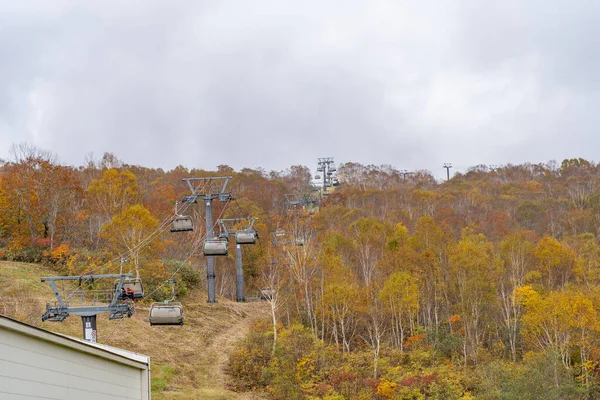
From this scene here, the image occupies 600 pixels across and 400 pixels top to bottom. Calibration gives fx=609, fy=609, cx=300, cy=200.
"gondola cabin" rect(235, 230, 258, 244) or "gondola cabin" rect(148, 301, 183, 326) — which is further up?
"gondola cabin" rect(235, 230, 258, 244)

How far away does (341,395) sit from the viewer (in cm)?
2831

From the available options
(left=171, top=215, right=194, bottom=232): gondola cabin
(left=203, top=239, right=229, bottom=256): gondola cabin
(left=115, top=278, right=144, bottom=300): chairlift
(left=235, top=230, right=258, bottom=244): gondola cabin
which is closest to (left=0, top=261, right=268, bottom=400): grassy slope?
(left=115, top=278, right=144, bottom=300): chairlift

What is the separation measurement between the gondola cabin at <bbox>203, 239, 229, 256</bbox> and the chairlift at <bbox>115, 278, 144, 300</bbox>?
7.13 metres

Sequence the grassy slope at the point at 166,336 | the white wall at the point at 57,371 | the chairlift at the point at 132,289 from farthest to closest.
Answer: the grassy slope at the point at 166,336 → the chairlift at the point at 132,289 → the white wall at the point at 57,371

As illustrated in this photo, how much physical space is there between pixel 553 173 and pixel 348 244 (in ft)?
212

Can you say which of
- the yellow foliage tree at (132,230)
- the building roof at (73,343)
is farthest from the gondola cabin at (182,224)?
the building roof at (73,343)

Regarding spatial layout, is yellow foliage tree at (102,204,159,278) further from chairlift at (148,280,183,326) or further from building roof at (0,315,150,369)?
building roof at (0,315,150,369)

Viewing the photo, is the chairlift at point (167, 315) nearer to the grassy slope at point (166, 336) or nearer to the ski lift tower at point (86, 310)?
the ski lift tower at point (86, 310)

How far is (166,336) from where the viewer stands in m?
31.5

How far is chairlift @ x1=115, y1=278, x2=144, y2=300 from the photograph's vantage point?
22234 millimetres

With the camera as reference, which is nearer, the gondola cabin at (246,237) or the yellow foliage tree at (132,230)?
the gondola cabin at (246,237)

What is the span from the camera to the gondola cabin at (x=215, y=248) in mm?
29453

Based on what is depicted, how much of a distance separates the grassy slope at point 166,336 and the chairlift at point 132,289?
15.2ft

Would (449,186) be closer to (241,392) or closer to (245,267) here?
(245,267)
